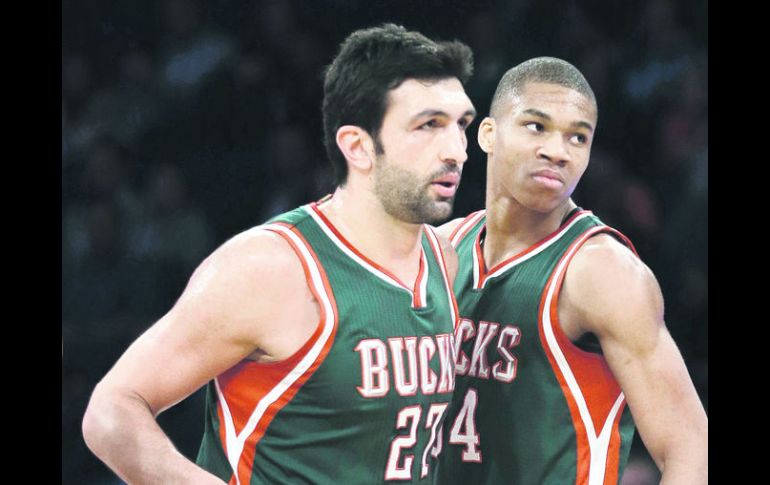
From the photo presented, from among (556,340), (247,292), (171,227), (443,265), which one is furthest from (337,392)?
(171,227)

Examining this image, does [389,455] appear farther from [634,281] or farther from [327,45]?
[327,45]

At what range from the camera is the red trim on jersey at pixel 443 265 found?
2643 mm

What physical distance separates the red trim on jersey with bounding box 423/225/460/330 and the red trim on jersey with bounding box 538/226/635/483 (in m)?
0.24

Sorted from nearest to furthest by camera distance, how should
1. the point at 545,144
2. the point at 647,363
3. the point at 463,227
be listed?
the point at 647,363, the point at 545,144, the point at 463,227

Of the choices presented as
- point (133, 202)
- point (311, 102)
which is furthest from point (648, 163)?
point (133, 202)

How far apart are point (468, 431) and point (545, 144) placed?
33.3 inches

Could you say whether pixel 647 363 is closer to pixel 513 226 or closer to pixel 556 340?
pixel 556 340

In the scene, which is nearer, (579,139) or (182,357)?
(182,357)

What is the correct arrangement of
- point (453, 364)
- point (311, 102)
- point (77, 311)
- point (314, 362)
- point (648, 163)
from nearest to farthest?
1. point (314, 362)
2. point (453, 364)
3. point (77, 311)
4. point (311, 102)
5. point (648, 163)

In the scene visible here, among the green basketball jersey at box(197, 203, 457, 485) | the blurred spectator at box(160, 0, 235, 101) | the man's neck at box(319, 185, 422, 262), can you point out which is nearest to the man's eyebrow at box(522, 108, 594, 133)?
the man's neck at box(319, 185, 422, 262)

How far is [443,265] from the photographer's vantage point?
2.71 metres

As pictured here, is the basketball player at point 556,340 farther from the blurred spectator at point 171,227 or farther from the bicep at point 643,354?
the blurred spectator at point 171,227

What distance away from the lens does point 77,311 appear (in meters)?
3.61

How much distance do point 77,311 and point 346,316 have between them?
1.64m
